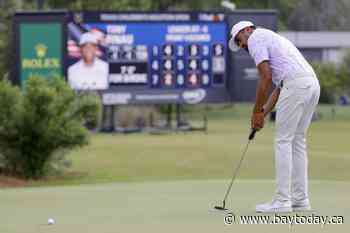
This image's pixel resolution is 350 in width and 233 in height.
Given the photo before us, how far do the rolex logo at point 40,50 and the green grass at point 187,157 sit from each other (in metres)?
3.66

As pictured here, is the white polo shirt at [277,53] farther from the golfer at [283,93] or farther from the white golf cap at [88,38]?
the white golf cap at [88,38]

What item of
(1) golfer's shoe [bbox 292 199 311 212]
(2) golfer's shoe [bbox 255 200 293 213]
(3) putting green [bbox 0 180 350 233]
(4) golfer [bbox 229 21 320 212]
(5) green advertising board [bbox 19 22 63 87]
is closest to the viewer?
(3) putting green [bbox 0 180 350 233]

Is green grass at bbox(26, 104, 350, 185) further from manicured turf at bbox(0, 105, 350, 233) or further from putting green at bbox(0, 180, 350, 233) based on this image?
putting green at bbox(0, 180, 350, 233)

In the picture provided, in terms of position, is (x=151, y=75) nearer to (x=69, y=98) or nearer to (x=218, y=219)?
(x=69, y=98)

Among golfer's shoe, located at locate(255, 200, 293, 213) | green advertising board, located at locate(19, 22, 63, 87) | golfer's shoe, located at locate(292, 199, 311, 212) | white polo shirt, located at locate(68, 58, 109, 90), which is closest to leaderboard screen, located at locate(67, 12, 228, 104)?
white polo shirt, located at locate(68, 58, 109, 90)

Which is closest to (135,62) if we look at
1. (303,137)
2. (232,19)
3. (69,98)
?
(232,19)

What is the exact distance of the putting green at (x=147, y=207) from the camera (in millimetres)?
8406

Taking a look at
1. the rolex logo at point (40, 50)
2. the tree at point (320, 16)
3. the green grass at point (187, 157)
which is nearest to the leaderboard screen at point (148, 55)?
the rolex logo at point (40, 50)

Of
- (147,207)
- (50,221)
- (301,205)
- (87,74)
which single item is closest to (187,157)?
(87,74)

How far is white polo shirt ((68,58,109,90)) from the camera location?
3659 cm

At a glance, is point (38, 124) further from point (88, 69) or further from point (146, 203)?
point (88, 69)

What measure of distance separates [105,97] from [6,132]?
1553 centimetres

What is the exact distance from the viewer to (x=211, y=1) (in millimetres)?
70875

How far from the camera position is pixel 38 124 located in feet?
72.2
